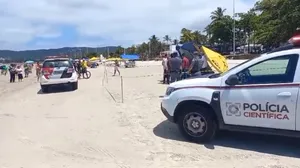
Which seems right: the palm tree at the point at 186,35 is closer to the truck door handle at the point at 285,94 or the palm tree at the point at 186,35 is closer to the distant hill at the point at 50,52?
the distant hill at the point at 50,52

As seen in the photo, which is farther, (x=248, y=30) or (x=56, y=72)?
(x=248, y=30)

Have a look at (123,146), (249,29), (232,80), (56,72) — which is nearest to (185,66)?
(56,72)

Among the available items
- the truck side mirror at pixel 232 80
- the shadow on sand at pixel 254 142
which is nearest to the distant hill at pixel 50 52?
the shadow on sand at pixel 254 142

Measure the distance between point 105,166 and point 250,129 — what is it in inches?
102

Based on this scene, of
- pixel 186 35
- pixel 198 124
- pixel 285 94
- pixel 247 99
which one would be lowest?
pixel 198 124

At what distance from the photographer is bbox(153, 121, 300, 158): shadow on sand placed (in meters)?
5.90

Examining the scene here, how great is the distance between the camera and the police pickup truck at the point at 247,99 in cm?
545

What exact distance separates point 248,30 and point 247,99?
87.2 metres

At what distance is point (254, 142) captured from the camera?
6.43 meters

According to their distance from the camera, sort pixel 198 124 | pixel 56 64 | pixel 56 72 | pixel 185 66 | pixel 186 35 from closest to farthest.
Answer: pixel 198 124, pixel 185 66, pixel 56 72, pixel 56 64, pixel 186 35

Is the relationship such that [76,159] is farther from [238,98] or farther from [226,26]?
[226,26]

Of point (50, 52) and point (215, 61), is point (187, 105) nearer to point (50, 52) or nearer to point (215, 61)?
point (215, 61)

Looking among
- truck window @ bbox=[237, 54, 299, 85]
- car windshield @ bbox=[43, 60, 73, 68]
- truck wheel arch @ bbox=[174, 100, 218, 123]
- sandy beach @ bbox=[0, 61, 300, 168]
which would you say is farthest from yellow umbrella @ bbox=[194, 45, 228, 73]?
truck window @ bbox=[237, 54, 299, 85]

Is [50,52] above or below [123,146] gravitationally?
above
